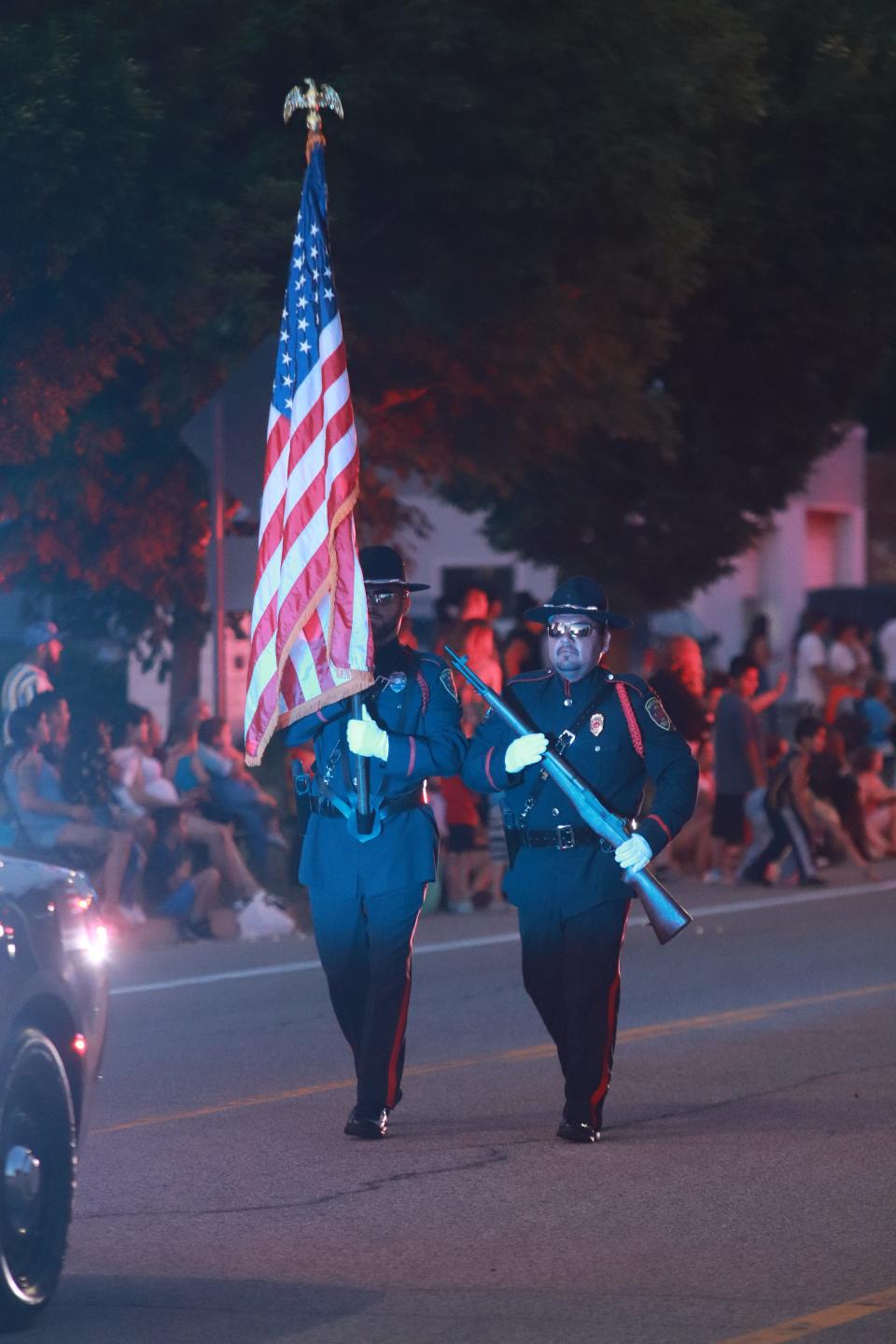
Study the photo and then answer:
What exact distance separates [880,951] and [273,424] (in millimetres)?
6504

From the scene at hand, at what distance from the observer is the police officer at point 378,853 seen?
9.13 meters

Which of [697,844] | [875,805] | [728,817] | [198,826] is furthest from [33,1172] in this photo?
[875,805]

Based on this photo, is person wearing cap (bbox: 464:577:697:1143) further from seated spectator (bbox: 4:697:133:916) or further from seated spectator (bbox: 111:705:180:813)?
seated spectator (bbox: 111:705:180:813)

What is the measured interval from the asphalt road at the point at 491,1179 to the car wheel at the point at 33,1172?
0.14 metres

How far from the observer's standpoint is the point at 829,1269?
7.07 metres

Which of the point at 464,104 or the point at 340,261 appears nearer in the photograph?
the point at 464,104

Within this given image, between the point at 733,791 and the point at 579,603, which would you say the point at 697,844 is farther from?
the point at 579,603

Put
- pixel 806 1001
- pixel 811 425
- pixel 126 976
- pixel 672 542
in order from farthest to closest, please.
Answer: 1. pixel 672 542
2. pixel 811 425
3. pixel 126 976
4. pixel 806 1001

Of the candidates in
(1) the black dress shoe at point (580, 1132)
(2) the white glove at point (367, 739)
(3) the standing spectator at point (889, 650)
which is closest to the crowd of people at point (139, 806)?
(2) the white glove at point (367, 739)

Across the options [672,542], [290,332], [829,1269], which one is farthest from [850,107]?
[829,1269]

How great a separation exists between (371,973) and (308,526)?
1732mm

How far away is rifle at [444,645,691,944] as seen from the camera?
29.8ft

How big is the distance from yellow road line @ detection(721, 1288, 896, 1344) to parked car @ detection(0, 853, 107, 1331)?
5.40 ft

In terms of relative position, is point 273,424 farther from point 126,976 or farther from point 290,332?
point 126,976
